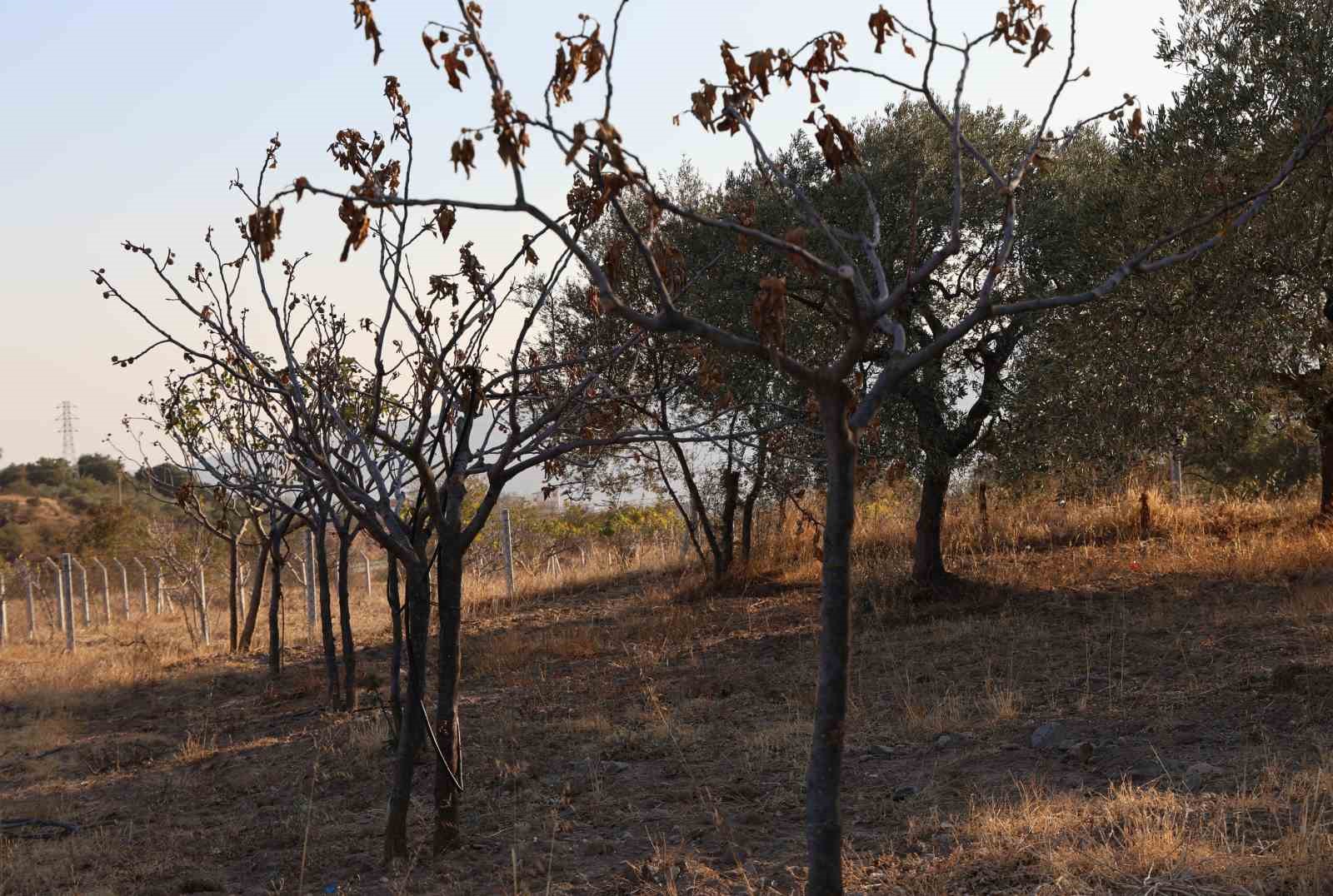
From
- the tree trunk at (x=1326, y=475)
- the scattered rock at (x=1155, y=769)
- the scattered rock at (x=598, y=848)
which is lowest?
the scattered rock at (x=598, y=848)

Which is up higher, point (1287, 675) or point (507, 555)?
point (507, 555)

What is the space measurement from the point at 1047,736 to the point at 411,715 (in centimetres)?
413

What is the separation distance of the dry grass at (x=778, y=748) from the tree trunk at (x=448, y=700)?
209 millimetres

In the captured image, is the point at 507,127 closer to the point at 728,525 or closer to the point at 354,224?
the point at 354,224

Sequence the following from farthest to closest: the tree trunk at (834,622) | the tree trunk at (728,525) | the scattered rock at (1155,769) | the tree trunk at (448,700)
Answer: the tree trunk at (728,525), the scattered rock at (1155,769), the tree trunk at (448,700), the tree trunk at (834,622)

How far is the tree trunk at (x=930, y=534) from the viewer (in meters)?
13.5

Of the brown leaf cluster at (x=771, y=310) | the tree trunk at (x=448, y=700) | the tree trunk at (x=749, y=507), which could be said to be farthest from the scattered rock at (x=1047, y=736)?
the tree trunk at (x=749, y=507)

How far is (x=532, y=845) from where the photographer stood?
6383mm

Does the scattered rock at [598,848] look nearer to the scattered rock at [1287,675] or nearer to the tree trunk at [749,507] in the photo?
the scattered rock at [1287,675]

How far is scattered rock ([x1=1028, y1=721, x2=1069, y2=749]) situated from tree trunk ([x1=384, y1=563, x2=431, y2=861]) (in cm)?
395

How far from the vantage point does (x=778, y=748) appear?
8.00 metres

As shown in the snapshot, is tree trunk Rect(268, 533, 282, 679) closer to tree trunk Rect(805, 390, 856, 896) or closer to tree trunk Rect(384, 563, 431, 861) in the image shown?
tree trunk Rect(384, 563, 431, 861)

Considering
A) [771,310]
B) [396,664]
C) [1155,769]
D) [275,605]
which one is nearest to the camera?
[771,310]

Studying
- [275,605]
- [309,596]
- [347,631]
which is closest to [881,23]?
[347,631]
